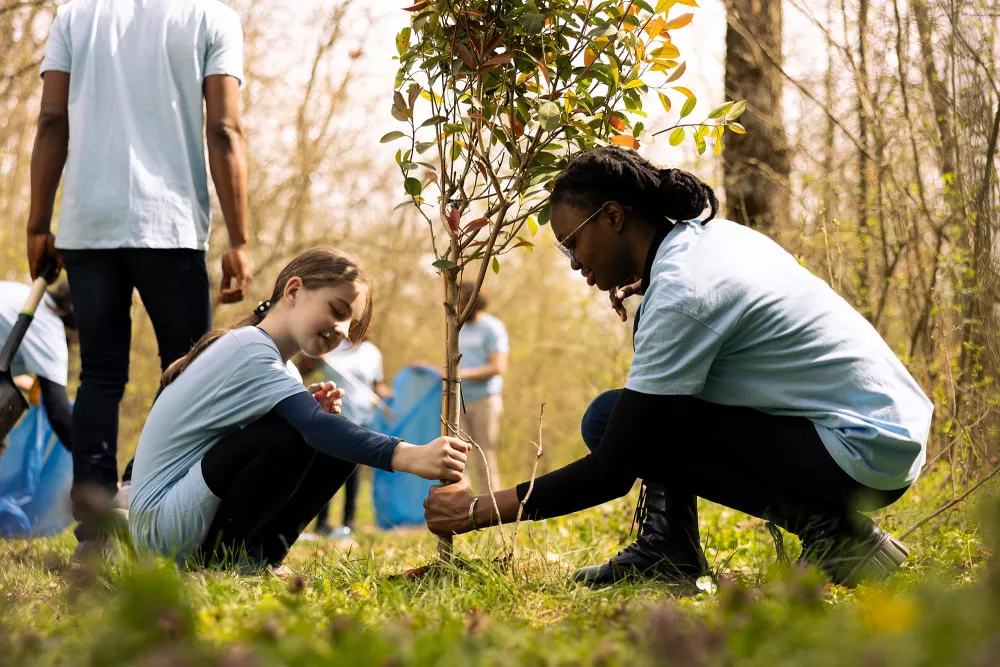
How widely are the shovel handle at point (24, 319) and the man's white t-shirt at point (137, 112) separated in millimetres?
292

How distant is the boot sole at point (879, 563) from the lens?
91.6 inches

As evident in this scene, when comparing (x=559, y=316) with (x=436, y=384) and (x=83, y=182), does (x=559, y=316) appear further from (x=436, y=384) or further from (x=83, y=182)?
(x=83, y=182)

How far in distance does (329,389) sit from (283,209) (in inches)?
236

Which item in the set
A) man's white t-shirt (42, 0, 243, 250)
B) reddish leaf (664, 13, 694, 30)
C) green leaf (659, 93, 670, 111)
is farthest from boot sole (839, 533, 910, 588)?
man's white t-shirt (42, 0, 243, 250)

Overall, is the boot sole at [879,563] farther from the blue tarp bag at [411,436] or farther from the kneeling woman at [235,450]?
the blue tarp bag at [411,436]

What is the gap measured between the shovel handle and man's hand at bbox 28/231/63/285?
2 cm

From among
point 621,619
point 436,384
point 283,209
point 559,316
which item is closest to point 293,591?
point 621,619

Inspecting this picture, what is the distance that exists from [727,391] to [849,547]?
51 cm

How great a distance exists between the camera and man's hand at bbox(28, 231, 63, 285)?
10.7 ft

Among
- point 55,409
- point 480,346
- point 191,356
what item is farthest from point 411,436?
point 191,356

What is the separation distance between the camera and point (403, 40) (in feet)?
8.57

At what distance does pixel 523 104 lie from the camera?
2621 mm

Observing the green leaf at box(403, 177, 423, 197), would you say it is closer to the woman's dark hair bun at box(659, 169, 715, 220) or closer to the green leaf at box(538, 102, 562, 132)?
the green leaf at box(538, 102, 562, 132)

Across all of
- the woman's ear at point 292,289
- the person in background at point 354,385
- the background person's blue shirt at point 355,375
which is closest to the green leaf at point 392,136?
the woman's ear at point 292,289
